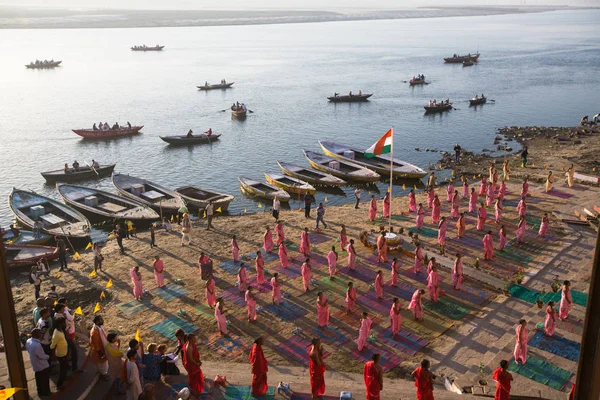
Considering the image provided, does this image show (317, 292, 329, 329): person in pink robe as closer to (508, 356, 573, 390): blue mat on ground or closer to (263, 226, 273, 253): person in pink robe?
(508, 356, 573, 390): blue mat on ground

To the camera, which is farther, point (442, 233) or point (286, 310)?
point (442, 233)

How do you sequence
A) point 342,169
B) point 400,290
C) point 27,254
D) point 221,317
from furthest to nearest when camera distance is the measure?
1. point 342,169
2. point 27,254
3. point 400,290
4. point 221,317

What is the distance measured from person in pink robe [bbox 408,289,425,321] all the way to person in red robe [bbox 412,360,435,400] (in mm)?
5135

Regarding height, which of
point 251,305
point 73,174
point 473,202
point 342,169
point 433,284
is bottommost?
point 73,174

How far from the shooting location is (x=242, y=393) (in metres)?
13.0

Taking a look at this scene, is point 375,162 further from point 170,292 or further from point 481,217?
point 170,292

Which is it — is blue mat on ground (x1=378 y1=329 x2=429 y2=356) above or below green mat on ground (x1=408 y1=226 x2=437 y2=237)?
below

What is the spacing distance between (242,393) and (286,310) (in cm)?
535

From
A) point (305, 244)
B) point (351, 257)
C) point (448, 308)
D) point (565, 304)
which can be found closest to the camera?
point (565, 304)

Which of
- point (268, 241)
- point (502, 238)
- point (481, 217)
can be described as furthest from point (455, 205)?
point (268, 241)

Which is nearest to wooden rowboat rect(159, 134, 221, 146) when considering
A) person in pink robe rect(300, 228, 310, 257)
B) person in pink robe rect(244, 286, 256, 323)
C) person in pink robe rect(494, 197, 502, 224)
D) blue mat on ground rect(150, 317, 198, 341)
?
person in pink robe rect(300, 228, 310, 257)

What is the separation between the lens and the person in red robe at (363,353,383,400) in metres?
11.6

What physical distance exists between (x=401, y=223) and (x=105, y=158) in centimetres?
3882

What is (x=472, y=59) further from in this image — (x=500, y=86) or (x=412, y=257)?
(x=412, y=257)
